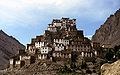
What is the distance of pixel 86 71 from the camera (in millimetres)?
100562

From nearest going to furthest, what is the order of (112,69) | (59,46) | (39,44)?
1. (112,69)
2. (59,46)
3. (39,44)

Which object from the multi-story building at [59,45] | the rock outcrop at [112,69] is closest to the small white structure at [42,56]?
the multi-story building at [59,45]

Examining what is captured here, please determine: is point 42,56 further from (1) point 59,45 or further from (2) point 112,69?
(2) point 112,69

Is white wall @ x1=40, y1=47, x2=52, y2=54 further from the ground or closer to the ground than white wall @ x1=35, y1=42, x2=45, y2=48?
closer to the ground

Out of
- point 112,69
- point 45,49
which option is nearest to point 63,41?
point 45,49

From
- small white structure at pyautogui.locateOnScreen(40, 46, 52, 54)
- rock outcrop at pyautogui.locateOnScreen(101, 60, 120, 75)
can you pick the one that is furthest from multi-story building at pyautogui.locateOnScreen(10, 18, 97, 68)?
rock outcrop at pyautogui.locateOnScreen(101, 60, 120, 75)

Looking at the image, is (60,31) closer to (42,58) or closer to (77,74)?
(42,58)

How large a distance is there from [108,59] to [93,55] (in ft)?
22.2

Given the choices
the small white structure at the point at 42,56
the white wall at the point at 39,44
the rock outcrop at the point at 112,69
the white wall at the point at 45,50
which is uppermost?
the white wall at the point at 39,44

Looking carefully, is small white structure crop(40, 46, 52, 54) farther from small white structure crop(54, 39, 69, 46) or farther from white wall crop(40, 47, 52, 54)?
small white structure crop(54, 39, 69, 46)

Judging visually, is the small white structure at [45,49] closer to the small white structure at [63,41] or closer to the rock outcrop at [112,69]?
the small white structure at [63,41]

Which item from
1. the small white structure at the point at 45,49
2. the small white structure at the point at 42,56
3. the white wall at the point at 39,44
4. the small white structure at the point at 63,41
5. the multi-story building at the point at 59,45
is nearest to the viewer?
the small white structure at the point at 42,56

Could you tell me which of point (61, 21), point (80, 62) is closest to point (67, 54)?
point (80, 62)

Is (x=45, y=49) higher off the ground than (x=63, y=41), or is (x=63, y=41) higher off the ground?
(x=63, y=41)
